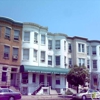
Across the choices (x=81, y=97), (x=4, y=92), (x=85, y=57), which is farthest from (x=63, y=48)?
(x=4, y=92)

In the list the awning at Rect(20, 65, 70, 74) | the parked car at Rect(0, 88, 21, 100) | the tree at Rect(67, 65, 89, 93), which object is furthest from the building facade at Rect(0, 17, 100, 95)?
the parked car at Rect(0, 88, 21, 100)

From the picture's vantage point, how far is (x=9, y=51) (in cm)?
3200

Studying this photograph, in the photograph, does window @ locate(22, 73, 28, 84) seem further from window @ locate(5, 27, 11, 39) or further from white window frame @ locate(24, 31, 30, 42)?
window @ locate(5, 27, 11, 39)

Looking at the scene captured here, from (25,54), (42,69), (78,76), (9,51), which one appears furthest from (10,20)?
(78,76)

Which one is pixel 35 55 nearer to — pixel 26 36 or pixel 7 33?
pixel 26 36

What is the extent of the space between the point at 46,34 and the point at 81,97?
14926 mm

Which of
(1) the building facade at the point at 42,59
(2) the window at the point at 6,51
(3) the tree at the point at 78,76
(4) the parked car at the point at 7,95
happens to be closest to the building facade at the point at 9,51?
(2) the window at the point at 6,51

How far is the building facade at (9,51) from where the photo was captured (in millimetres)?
30825

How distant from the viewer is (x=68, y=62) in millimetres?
40938

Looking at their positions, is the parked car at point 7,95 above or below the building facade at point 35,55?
below

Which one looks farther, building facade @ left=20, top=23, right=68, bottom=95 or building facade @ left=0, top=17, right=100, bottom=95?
building facade @ left=20, top=23, right=68, bottom=95

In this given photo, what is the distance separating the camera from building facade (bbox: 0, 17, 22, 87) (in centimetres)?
3083

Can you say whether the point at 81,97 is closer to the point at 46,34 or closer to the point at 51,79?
the point at 51,79

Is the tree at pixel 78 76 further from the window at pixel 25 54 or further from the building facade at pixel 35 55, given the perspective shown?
the window at pixel 25 54
